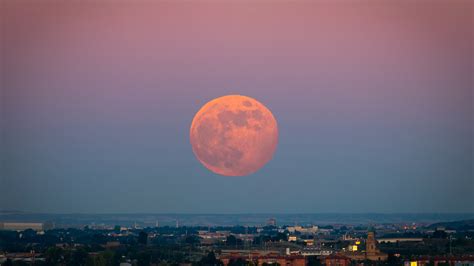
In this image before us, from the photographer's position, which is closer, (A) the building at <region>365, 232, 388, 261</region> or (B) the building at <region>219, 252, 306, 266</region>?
(B) the building at <region>219, 252, 306, 266</region>

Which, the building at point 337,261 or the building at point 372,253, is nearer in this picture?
the building at point 337,261

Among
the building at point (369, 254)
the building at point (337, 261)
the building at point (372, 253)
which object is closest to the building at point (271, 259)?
the building at point (337, 261)

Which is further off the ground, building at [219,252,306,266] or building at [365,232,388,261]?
building at [365,232,388,261]

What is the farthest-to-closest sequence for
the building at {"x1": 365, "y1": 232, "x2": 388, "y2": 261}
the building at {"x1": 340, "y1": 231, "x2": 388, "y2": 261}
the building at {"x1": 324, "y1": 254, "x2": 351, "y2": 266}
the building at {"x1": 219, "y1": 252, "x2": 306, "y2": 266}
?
the building at {"x1": 340, "y1": 231, "x2": 388, "y2": 261} → the building at {"x1": 365, "y1": 232, "x2": 388, "y2": 261} → the building at {"x1": 324, "y1": 254, "x2": 351, "y2": 266} → the building at {"x1": 219, "y1": 252, "x2": 306, "y2": 266}

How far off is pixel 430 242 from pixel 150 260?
149ft

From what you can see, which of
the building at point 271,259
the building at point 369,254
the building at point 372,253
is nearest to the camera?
the building at point 271,259

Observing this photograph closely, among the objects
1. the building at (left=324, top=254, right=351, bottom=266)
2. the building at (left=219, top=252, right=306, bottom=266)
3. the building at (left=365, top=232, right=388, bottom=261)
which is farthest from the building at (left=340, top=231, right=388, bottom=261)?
the building at (left=219, top=252, right=306, bottom=266)

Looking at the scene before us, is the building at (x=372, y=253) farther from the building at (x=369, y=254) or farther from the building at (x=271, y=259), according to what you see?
the building at (x=271, y=259)

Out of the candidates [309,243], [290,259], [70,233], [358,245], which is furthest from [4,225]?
[290,259]

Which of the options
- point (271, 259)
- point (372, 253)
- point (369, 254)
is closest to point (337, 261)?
point (271, 259)

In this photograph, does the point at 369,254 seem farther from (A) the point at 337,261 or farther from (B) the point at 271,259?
(B) the point at 271,259

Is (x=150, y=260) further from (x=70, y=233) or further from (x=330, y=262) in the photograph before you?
(x=70, y=233)

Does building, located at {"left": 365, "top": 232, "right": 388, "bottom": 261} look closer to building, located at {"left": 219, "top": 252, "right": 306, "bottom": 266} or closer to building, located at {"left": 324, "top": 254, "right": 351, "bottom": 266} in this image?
building, located at {"left": 324, "top": 254, "right": 351, "bottom": 266}

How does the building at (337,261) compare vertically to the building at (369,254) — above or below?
below
